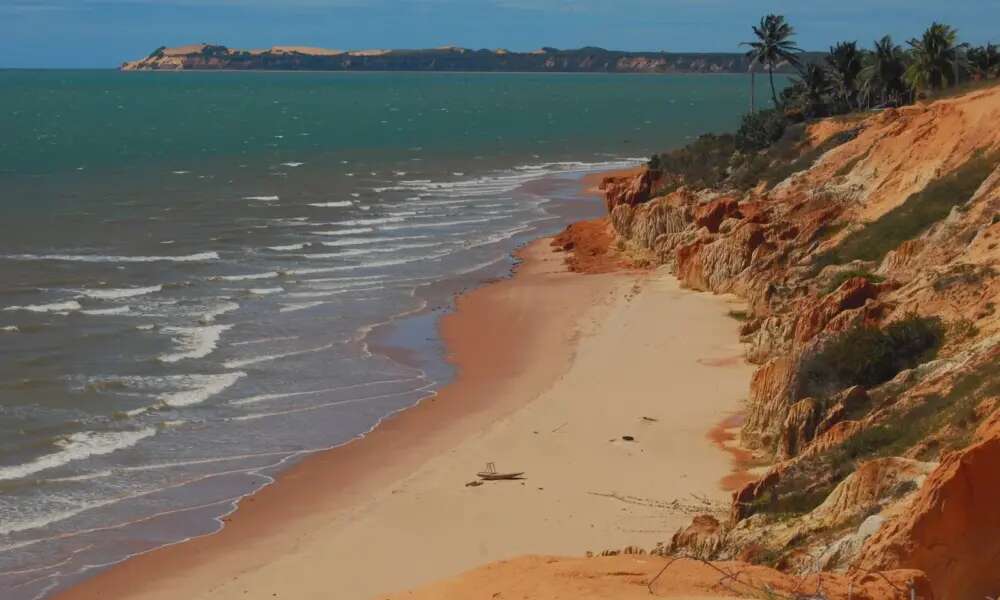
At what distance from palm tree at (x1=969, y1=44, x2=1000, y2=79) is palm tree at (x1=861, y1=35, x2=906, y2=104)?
2.78 m

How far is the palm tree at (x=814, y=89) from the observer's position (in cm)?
5438

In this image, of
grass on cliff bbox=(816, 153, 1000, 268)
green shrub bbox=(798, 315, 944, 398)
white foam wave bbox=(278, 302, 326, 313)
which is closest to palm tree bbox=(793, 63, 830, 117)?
grass on cliff bbox=(816, 153, 1000, 268)

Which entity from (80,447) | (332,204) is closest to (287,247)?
(332,204)

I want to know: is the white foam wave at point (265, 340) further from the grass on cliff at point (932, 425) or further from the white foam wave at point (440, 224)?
the white foam wave at point (440, 224)

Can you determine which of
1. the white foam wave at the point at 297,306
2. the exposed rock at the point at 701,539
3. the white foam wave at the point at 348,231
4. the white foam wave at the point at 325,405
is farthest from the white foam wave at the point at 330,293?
the exposed rock at the point at 701,539

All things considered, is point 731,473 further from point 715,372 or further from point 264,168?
point 264,168

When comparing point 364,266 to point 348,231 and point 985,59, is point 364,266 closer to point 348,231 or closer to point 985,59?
point 348,231

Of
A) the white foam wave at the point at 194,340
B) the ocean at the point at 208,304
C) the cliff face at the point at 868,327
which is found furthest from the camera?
the white foam wave at the point at 194,340

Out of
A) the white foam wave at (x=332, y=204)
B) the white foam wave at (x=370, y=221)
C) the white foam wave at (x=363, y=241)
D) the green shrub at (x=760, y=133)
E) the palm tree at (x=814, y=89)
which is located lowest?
the white foam wave at (x=363, y=241)

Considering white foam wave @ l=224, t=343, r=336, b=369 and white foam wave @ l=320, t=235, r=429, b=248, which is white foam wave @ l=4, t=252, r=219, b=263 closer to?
white foam wave @ l=320, t=235, r=429, b=248

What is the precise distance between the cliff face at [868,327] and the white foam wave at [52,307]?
16.8 m

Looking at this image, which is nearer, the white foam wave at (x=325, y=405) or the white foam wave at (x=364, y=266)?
the white foam wave at (x=325, y=405)

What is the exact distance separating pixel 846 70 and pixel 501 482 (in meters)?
40.6

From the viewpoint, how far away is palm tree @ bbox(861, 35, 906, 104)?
53750 mm
